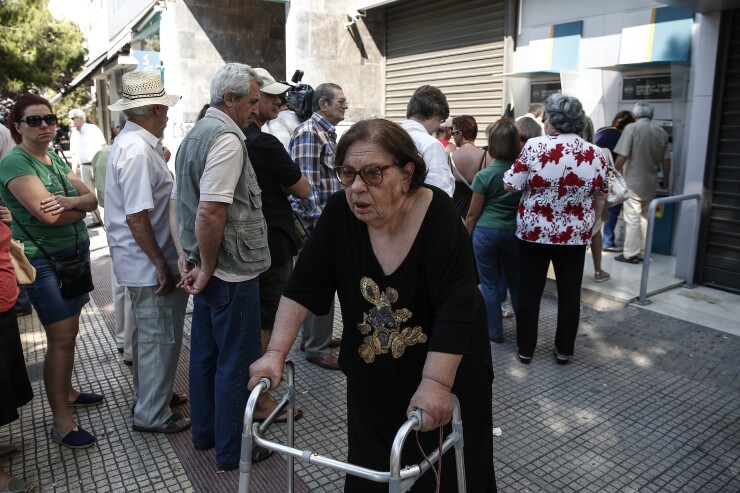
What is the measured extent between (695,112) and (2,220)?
6.24 m

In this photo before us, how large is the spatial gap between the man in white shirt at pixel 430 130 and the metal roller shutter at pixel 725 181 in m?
3.26

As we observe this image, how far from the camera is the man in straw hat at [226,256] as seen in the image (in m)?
2.92

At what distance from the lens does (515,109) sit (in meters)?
8.96

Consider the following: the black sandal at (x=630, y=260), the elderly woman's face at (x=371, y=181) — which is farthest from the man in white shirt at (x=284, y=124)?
the black sandal at (x=630, y=260)

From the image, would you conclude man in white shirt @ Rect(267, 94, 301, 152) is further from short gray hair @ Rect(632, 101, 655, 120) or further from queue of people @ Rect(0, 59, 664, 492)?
short gray hair @ Rect(632, 101, 655, 120)

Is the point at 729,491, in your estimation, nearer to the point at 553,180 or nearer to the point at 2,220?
the point at 553,180

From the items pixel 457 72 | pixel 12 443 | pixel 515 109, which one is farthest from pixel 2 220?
pixel 457 72

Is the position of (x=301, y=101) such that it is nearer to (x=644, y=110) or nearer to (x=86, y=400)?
(x=86, y=400)

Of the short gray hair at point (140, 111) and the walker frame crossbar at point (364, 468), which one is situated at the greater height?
the short gray hair at point (140, 111)

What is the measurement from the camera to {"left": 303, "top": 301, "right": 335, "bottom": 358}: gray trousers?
4.50 meters

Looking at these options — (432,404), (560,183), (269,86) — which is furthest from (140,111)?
(560,183)

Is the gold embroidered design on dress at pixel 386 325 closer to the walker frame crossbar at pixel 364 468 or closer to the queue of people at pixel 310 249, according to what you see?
the queue of people at pixel 310 249

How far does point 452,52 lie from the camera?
10.5m

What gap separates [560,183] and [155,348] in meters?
2.95
